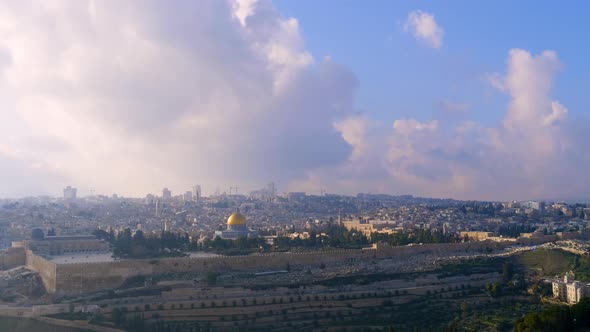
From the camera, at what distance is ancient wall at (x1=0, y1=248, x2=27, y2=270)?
37.4m

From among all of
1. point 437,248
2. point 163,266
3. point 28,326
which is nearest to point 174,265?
point 163,266

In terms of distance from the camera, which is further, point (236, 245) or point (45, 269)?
point (236, 245)

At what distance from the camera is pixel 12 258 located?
37.8 m

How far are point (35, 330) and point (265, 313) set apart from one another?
9.11 m

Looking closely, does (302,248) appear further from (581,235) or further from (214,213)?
(214,213)

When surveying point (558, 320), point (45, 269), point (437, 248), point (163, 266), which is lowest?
point (558, 320)

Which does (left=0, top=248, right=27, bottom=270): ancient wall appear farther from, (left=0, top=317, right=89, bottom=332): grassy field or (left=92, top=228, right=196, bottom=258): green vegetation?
(left=0, top=317, right=89, bottom=332): grassy field

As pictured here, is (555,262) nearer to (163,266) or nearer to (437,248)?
(437,248)

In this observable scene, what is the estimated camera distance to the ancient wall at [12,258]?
37.4m

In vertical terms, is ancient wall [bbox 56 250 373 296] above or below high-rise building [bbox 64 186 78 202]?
below

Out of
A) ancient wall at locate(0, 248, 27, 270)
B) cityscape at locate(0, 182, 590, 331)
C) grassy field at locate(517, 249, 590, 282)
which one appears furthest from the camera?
ancient wall at locate(0, 248, 27, 270)

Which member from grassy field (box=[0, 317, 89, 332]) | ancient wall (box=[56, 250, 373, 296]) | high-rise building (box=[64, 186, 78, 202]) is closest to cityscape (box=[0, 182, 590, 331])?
ancient wall (box=[56, 250, 373, 296])

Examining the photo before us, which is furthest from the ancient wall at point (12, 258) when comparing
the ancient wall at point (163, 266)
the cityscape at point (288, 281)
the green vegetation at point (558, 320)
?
the green vegetation at point (558, 320)

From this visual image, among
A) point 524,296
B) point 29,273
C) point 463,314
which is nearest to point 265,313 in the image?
point 463,314
